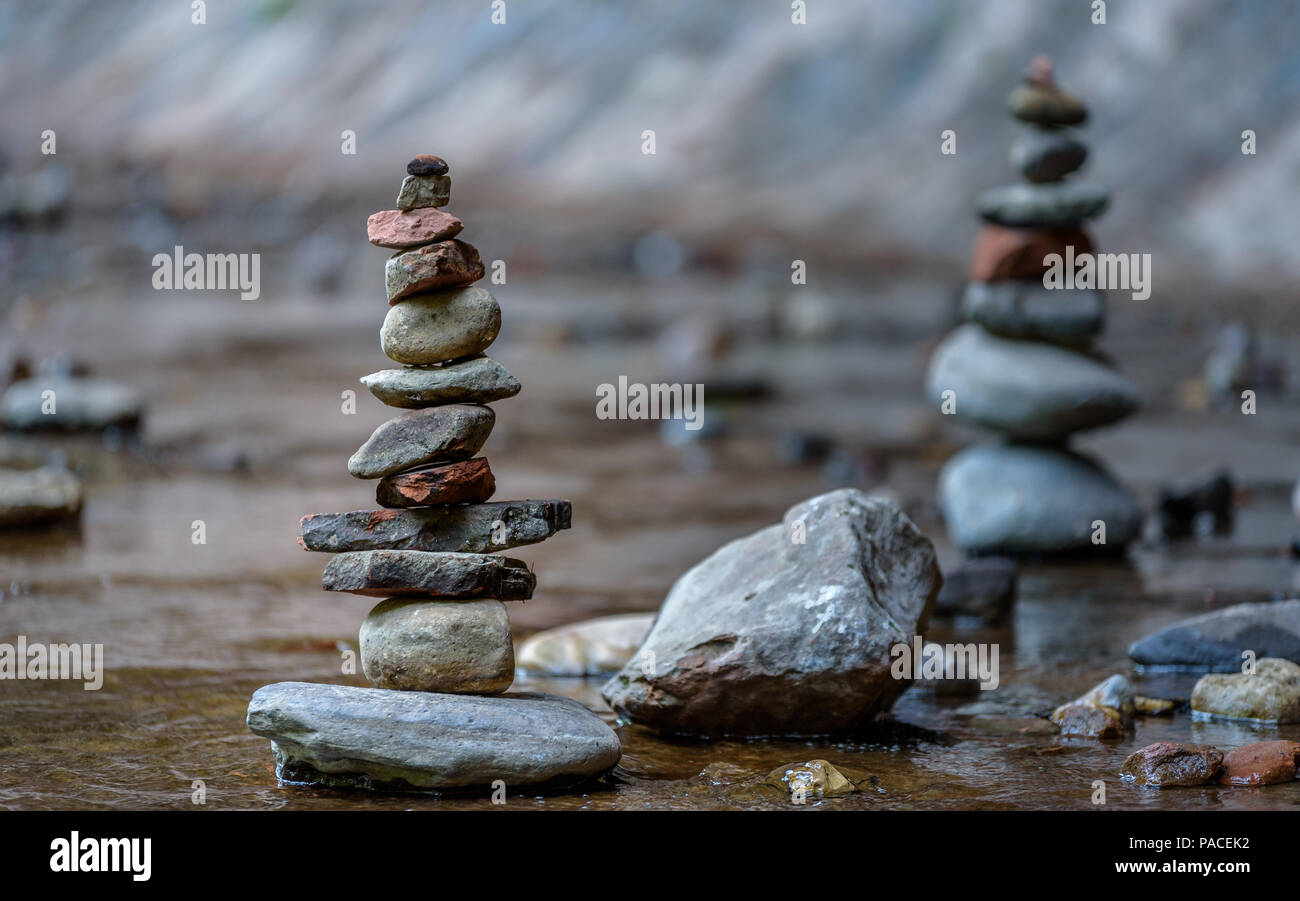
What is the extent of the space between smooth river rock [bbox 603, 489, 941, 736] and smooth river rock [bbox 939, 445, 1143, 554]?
3771mm

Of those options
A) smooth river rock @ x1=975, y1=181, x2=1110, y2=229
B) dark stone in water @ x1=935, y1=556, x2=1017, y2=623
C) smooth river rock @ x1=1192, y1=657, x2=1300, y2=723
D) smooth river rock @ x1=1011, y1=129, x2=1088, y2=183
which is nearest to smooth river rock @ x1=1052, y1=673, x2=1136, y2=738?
smooth river rock @ x1=1192, y1=657, x2=1300, y2=723

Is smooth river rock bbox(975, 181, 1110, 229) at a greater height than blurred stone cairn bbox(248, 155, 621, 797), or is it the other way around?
smooth river rock bbox(975, 181, 1110, 229)

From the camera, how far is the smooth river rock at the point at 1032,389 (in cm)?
1100

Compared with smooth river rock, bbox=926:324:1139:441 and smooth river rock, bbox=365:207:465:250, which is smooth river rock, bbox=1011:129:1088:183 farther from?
smooth river rock, bbox=365:207:465:250

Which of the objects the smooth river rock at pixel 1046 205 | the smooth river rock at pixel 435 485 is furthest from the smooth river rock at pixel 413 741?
the smooth river rock at pixel 1046 205

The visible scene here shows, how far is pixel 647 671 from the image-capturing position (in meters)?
7.03

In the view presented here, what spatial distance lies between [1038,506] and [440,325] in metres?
5.65

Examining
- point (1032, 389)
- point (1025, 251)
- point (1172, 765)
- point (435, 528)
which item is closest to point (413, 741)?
point (435, 528)

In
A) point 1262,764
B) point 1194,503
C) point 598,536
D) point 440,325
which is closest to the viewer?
point 1262,764

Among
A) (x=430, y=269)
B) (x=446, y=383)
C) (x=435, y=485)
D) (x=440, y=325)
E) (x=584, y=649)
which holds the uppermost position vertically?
(x=430, y=269)

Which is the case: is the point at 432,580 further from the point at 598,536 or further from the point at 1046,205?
the point at 1046,205

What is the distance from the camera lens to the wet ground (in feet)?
21.3

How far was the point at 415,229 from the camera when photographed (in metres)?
6.55
